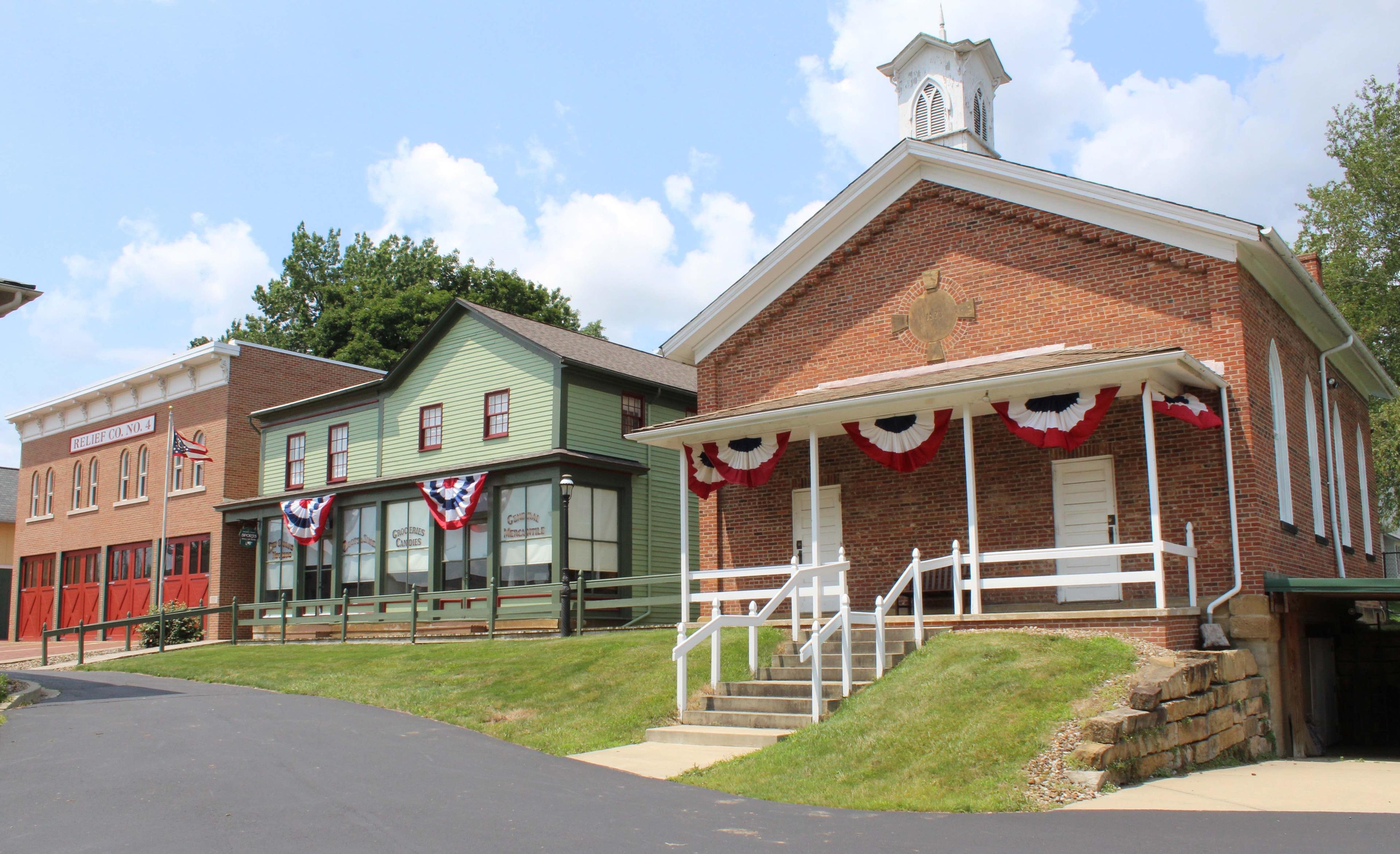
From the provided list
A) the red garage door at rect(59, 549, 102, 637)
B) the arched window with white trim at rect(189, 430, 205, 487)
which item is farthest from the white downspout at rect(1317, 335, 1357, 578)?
the red garage door at rect(59, 549, 102, 637)

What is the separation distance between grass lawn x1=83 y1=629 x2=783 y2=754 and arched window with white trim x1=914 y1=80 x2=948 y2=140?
1057 centimetres

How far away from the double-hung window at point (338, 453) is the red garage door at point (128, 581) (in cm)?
801

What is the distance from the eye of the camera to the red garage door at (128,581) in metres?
33.0

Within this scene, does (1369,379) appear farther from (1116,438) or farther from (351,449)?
(351,449)

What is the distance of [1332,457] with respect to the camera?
20.1 metres

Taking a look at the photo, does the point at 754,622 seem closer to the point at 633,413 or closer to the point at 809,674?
the point at 809,674

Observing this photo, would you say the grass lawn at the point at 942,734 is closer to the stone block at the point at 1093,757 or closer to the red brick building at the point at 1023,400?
the stone block at the point at 1093,757

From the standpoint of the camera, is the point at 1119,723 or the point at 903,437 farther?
the point at 903,437

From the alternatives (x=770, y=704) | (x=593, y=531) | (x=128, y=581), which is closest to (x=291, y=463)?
(x=128, y=581)

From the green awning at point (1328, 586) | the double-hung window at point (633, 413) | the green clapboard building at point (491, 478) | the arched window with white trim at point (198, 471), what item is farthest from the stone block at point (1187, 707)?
the arched window with white trim at point (198, 471)

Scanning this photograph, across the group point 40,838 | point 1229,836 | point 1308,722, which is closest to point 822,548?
point 1308,722

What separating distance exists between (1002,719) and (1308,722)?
28.9 feet

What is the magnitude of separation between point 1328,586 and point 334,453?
22.9 m

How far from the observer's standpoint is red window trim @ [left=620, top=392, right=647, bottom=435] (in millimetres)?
25688
